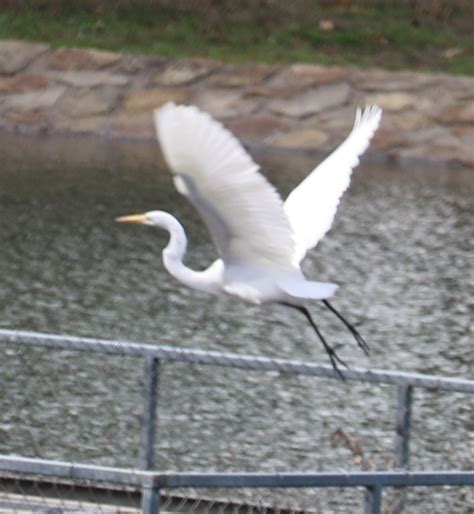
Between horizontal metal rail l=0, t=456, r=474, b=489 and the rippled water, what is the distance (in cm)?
287

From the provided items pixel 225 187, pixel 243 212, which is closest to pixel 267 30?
pixel 243 212

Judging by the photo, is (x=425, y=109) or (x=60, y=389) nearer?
(x=60, y=389)

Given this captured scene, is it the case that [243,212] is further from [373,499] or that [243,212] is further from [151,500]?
[151,500]

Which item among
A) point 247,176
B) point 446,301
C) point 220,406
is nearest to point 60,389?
point 220,406

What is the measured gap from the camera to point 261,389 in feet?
31.3

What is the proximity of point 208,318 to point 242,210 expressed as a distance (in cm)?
542

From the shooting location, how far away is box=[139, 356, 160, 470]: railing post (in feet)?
18.2

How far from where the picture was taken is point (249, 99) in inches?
780

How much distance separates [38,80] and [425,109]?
14.0ft

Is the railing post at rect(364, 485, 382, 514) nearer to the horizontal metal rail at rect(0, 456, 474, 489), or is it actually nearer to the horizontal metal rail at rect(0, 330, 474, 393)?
the horizontal metal rail at rect(0, 456, 474, 489)

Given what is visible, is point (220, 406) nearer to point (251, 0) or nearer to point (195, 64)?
point (195, 64)

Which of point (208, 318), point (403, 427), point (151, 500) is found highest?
point (151, 500)

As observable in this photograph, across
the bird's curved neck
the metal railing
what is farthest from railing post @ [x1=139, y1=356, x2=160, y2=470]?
the bird's curved neck

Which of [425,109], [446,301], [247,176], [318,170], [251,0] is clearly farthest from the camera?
[251,0]
